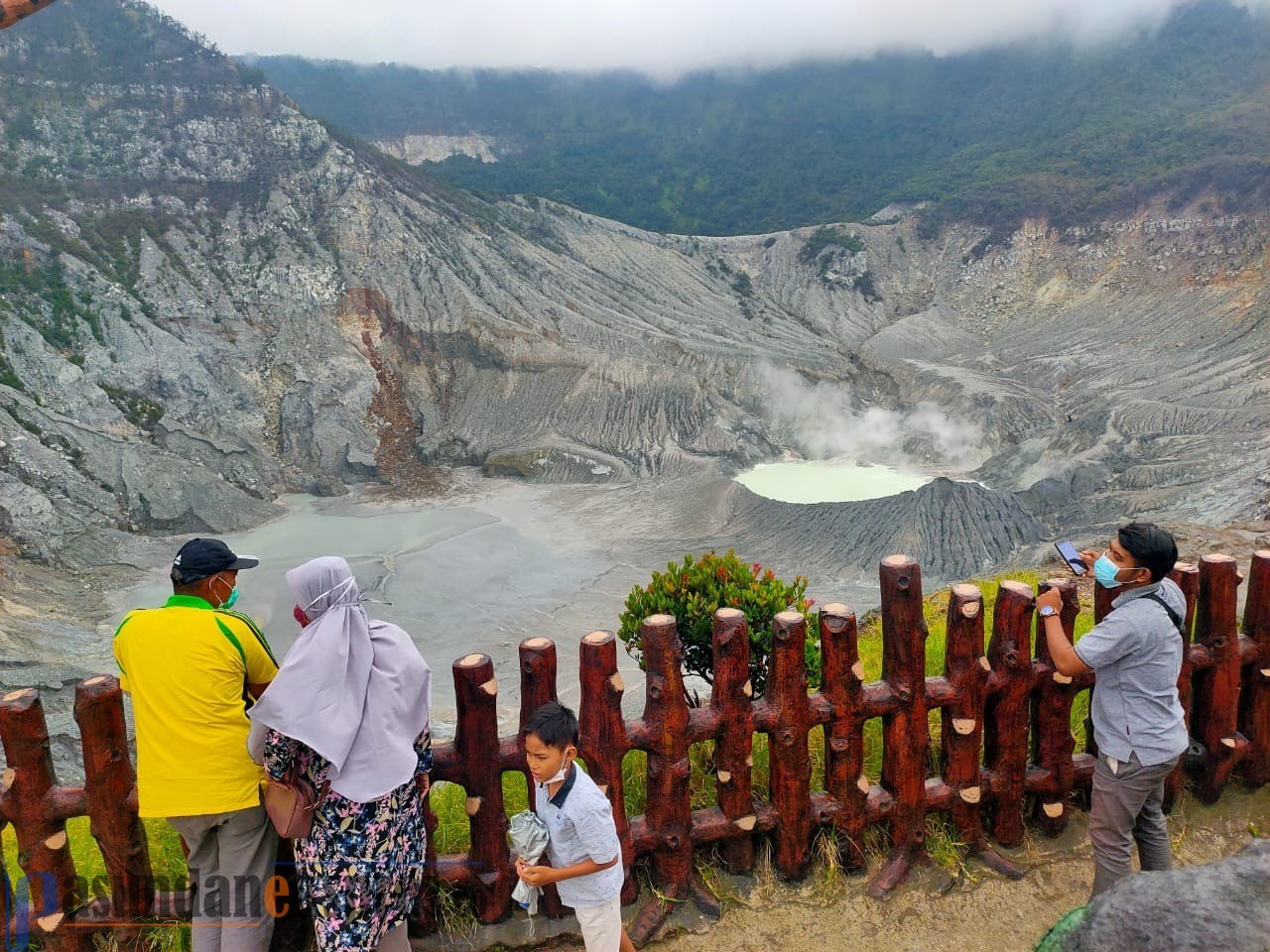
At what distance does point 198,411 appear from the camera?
→ 29.4 m

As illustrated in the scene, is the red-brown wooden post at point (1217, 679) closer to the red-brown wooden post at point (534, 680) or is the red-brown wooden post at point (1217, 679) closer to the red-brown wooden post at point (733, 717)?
the red-brown wooden post at point (733, 717)

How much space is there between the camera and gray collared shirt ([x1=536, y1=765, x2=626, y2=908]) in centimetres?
346

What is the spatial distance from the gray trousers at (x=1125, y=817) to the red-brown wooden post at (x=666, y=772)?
6.61 ft

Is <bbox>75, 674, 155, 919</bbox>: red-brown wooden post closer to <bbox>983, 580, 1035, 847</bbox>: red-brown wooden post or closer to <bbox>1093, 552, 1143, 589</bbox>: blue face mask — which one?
<bbox>983, 580, 1035, 847</bbox>: red-brown wooden post

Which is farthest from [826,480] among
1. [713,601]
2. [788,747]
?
[788,747]

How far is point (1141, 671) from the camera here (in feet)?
12.8

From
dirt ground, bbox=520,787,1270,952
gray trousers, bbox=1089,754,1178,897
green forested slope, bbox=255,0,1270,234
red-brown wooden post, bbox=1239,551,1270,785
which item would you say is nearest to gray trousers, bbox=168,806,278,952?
dirt ground, bbox=520,787,1270,952

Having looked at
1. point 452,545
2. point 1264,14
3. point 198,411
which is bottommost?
point 452,545

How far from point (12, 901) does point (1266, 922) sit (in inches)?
203

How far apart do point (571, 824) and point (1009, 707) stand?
2.69m

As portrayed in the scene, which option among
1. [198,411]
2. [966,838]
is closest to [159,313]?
[198,411]

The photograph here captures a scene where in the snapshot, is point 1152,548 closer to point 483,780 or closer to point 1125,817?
point 1125,817

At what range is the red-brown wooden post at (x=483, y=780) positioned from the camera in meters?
4.09

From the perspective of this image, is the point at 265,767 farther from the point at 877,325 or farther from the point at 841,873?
the point at 877,325
